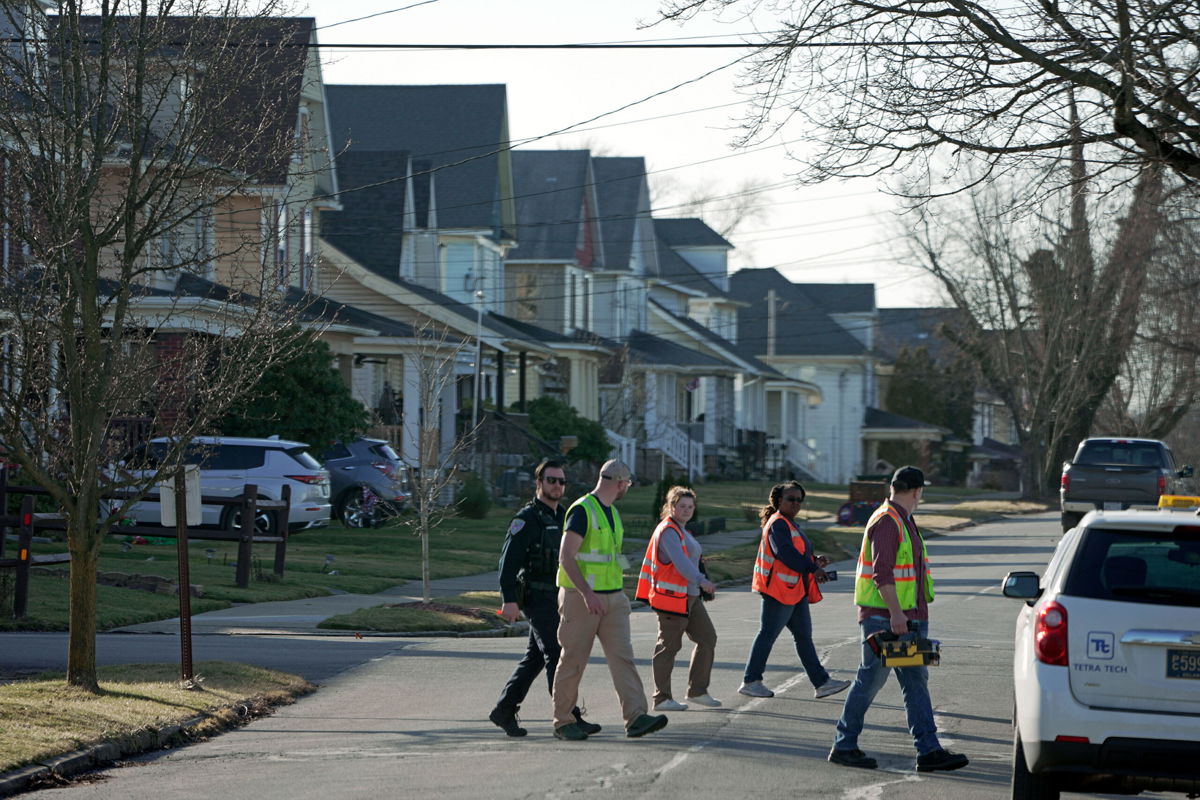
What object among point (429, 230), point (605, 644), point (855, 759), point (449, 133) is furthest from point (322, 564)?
point (449, 133)

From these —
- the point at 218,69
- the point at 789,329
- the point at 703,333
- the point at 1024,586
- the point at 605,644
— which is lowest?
the point at 605,644

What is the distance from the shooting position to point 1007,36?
46.6ft

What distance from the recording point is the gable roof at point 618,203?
5894cm

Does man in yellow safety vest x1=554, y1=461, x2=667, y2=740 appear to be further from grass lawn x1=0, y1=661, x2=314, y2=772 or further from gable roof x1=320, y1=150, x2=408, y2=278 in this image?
gable roof x1=320, y1=150, x2=408, y2=278

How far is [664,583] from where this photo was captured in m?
12.5

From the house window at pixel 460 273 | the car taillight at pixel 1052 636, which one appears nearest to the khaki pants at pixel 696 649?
the car taillight at pixel 1052 636

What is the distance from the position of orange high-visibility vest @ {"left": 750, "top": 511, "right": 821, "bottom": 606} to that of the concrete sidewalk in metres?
6.52

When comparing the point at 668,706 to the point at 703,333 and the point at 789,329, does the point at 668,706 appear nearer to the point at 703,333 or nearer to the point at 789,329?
the point at 703,333

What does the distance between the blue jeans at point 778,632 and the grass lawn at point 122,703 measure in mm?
3762

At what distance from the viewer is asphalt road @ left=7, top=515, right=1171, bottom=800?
9.35 m

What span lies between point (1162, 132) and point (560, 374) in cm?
3828

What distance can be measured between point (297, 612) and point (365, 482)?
12275 mm

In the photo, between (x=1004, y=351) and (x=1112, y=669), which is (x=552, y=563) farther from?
(x=1004, y=351)

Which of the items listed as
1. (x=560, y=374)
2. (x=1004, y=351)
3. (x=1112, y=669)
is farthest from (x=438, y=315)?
(x=1112, y=669)
